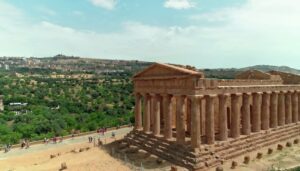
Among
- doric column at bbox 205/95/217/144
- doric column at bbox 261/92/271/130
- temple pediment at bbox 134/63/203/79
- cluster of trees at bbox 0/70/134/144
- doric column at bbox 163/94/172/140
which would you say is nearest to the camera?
temple pediment at bbox 134/63/203/79

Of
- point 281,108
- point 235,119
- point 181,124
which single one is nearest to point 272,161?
point 235,119

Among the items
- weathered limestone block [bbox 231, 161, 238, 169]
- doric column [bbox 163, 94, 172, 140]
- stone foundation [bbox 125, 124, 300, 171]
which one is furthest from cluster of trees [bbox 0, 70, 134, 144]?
weathered limestone block [bbox 231, 161, 238, 169]

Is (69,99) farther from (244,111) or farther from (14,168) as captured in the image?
(244,111)

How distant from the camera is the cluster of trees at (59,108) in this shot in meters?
53.7

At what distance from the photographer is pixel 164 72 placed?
96.2 ft

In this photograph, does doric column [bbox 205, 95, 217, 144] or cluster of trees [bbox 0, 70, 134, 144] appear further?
cluster of trees [bbox 0, 70, 134, 144]

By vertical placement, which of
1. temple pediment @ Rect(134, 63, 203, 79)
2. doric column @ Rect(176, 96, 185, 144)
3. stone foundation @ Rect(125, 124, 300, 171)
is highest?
temple pediment @ Rect(134, 63, 203, 79)

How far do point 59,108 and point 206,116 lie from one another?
167 ft

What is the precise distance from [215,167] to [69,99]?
6094 cm

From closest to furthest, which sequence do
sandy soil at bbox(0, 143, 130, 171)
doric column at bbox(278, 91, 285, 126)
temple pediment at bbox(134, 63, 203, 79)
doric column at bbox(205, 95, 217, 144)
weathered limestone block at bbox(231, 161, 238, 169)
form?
weathered limestone block at bbox(231, 161, 238, 169) < temple pediment at bbox(134, 63, 203, 79) < doric column at bbox(205, 95, 217, 144) < sandy soil at bbox(0, 143, 130, 171) < doric column at bbox(278, 91, 285, 126)

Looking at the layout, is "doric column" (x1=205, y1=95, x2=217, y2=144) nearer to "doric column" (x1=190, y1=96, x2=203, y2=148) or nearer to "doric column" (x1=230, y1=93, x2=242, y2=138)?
"doric column" (x1=190, y1=96, x2=203, y2=148)

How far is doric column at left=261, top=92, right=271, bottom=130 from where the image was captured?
110 feet

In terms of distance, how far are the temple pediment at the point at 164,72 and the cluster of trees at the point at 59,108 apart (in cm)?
2382

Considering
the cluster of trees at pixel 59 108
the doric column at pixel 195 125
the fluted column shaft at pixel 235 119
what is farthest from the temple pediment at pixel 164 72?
the cluster of trees at pixel 59 108
